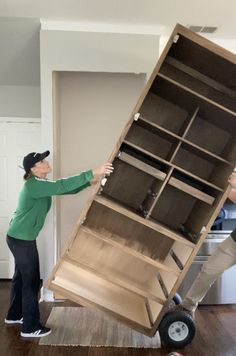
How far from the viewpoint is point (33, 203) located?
8.77 ft

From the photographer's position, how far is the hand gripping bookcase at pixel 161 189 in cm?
240

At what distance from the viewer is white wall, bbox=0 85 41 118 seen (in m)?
4.11

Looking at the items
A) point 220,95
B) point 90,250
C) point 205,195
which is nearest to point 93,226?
point 90,250

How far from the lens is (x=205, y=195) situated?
2.44 m

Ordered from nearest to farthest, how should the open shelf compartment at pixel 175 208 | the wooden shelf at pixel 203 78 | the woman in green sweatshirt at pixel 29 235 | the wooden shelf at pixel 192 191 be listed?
the wooden shelf at pixel 192 191 < the wooden shelf at pixel 203 78 < the woman in green sweatshirt at pixel 29 235 < the open shelf compartment at pixel 175 208

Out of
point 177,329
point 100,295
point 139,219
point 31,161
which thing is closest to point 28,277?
point 100,295

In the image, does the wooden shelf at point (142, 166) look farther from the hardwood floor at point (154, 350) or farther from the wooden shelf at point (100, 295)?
the hardwood floor at point (154, 350)

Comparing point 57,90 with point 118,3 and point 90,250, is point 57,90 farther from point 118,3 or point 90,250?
point 90,250

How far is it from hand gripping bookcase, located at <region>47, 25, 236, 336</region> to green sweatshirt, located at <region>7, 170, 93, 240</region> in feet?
0.88

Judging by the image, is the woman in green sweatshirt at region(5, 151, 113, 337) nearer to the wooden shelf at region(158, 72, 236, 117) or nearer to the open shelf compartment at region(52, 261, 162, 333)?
the open shelf compartment at region(52, 261, 162, 333)

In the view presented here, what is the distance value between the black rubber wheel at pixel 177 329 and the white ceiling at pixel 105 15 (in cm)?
235

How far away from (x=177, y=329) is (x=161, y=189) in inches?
40.4

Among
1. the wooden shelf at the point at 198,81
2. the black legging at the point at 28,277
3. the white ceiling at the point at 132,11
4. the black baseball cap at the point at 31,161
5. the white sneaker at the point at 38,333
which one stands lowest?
the white sneaker at the point at 38,333

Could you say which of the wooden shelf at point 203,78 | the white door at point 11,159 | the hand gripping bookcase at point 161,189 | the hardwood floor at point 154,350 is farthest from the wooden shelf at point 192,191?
the white door at point 11,159
